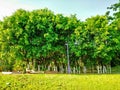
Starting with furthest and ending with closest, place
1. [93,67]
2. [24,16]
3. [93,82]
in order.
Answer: [93,67]
[24,16]
[93,82]

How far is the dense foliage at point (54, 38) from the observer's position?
154 ft

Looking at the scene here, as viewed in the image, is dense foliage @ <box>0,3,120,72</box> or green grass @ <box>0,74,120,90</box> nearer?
green grass @ <box>0,74,120,90</box>

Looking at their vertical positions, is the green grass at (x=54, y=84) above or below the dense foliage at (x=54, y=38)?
below

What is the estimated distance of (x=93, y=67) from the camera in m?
55.7

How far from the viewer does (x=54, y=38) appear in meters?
47.3

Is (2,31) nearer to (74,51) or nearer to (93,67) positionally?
(74,51)

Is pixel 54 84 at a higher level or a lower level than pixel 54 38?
lower

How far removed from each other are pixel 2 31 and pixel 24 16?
4.41 meters

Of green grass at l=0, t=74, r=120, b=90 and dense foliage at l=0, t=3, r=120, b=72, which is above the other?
dense foliage at l=0, t=3, r=120, b=72

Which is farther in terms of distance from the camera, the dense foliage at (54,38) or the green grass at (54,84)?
the dense foliage at (54,38)

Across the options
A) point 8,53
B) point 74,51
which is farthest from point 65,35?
point 8,53

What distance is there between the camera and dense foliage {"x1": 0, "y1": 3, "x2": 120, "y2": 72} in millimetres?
47062

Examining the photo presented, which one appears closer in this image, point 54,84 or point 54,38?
point 54,84

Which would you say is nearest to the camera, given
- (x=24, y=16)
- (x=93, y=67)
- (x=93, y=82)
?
(x=93, y=82)
